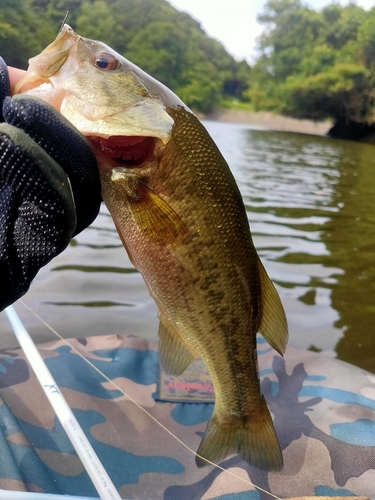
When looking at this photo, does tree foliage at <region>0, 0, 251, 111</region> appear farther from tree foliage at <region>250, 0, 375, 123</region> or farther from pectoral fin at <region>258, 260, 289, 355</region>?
pectoral fin at <region>258, 260, 289, 355</region>

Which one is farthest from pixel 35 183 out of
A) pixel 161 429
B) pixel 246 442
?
pixel 161 429

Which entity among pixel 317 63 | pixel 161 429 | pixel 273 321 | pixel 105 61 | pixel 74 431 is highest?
pixel 317 63

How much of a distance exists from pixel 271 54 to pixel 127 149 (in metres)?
58.3

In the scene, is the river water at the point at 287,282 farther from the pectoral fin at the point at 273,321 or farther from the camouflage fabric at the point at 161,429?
the pectoral fin at the point at 273,321

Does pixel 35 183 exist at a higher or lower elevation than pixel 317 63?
lower

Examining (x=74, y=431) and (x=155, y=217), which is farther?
(x=74, y=431)

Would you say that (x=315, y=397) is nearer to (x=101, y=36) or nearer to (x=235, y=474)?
(x=235, y=474)

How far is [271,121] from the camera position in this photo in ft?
149

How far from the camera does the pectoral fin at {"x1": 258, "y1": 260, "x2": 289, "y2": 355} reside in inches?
60.8

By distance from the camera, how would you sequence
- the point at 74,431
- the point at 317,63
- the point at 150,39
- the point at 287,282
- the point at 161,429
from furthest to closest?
1. the point at 150,39
2. the point at 317,63
3. the point at 287,282
4. the point at 161,429
5. the point at 74,431

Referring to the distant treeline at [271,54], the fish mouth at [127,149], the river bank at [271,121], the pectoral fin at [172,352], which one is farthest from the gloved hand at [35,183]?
the river bank at [271,121]

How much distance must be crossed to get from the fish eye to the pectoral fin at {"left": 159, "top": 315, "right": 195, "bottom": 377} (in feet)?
2.86

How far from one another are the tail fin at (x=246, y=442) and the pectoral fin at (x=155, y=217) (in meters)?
0.79

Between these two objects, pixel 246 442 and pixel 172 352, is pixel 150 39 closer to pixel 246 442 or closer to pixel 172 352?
pixel 172 352
